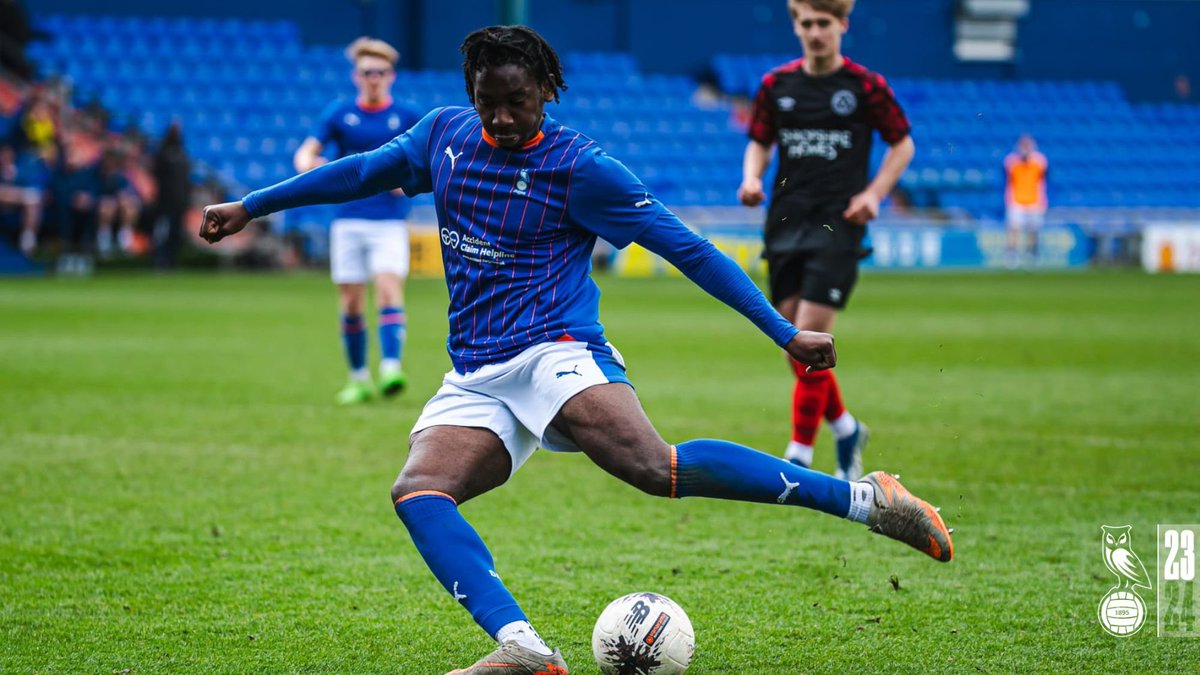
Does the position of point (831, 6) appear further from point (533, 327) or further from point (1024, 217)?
point (1024, 217)

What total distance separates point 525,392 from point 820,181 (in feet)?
10.8

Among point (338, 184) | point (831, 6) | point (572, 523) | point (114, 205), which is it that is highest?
point (831, 6)

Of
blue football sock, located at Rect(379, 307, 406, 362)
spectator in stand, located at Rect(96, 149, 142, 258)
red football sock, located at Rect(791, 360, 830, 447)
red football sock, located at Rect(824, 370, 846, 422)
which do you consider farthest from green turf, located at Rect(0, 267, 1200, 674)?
spectator in stand, located at Rect(96, 149, 142, 258)

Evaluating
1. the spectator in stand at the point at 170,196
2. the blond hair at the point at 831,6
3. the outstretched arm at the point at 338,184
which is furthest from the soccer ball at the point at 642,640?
the spectator in stand at the point at 170,196

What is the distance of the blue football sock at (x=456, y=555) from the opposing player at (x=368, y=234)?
6144 millimetres

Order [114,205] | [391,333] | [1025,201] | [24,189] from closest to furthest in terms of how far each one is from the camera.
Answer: [391,333]
[24,189]
[114,205]
[1025,201]

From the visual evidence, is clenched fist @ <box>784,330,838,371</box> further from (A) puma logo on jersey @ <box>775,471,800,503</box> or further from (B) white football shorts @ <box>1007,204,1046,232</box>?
(B) white football shorts @ <box>1007,204,1046,232</box>

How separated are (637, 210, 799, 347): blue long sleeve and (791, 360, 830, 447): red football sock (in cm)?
276

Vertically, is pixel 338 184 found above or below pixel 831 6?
below

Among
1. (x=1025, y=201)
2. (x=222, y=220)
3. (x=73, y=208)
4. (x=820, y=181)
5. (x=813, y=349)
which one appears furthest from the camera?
(x=1025, y=201)

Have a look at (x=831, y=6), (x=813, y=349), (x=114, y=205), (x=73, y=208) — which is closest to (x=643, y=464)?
(x=813, y=349)

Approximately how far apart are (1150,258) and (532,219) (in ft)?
94.0

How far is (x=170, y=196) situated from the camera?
25859 millimetres

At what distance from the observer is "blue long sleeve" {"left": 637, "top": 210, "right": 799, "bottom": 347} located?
3865mm
